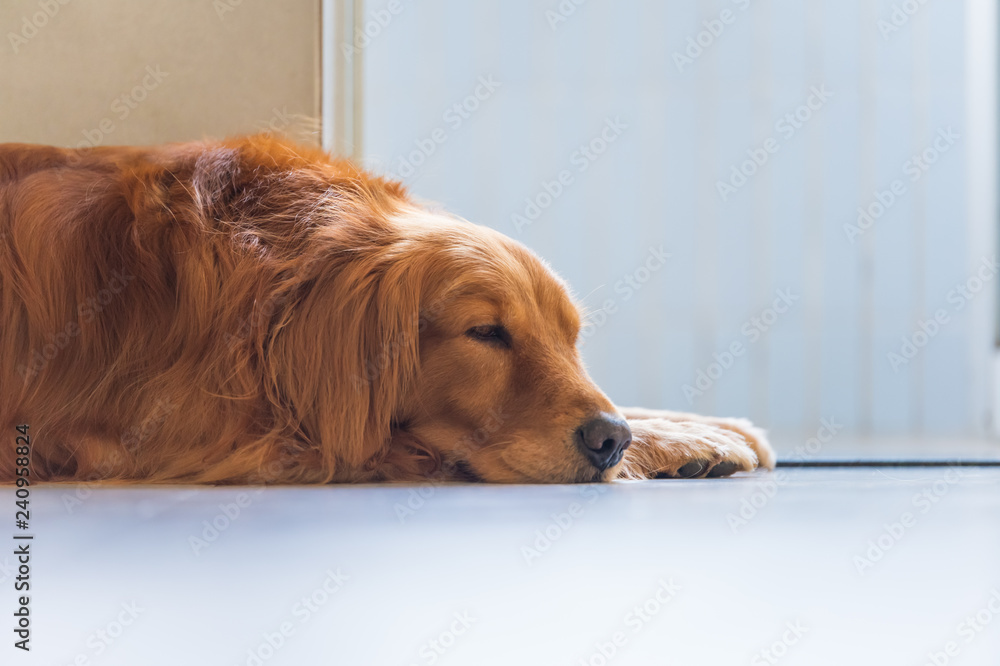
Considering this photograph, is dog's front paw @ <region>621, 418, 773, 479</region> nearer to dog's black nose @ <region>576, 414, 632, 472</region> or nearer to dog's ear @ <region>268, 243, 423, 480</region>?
dog's black nose @ <region>576, 414, 632, 472</region>

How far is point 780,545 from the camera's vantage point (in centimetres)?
104

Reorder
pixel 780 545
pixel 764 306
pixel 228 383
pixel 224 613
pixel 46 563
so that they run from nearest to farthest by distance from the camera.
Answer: pixel 224 613
pixel 46 563
pixel 780 545
pixel 228 383
pixel 764 306

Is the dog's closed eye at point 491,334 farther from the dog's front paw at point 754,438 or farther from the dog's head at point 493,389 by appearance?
the dog's front paw at point 754,438

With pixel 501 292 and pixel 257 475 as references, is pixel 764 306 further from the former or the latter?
pixel 257 475

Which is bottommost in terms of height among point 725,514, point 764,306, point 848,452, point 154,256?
point 848,452

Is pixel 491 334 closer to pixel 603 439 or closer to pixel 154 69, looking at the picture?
pixel 603 439

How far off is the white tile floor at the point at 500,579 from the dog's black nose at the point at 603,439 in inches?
4.1

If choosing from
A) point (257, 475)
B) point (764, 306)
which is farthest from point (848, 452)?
point (257, 475)

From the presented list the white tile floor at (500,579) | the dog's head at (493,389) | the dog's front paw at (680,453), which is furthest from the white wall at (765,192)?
the white tile floor at (500,579)

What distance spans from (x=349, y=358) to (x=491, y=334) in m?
0.26

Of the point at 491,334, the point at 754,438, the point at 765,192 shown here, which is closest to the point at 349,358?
the point at 491,334

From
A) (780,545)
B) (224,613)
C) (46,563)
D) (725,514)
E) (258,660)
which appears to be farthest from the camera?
(725,514)

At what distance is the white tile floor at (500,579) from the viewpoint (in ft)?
2.11

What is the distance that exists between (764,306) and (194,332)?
3139 millimetres
